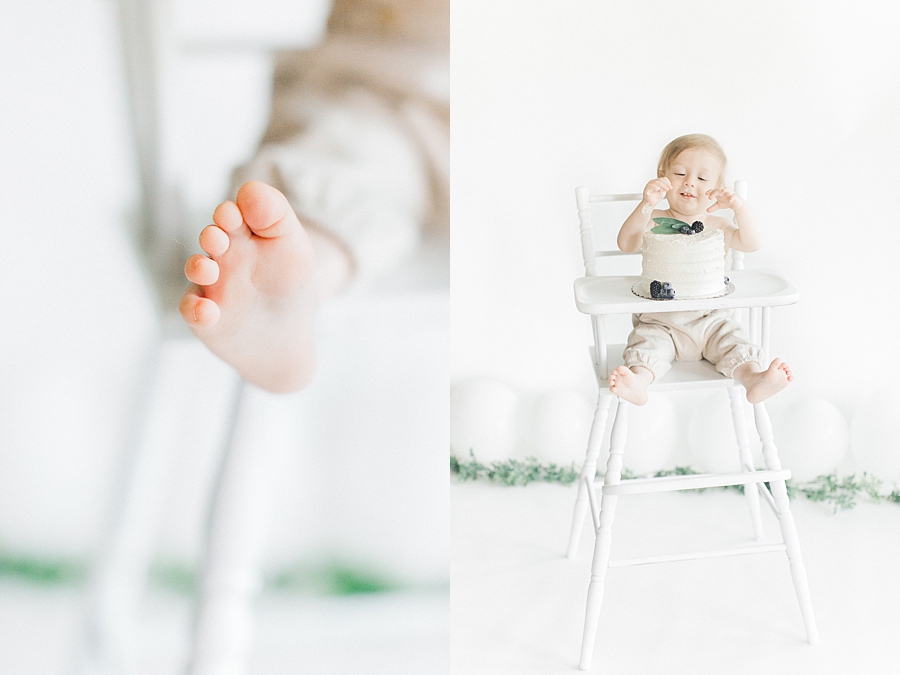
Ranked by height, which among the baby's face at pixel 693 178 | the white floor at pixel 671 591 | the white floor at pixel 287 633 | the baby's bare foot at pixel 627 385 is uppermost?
the baby's face at pixel 693 178

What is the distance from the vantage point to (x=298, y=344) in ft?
2.47

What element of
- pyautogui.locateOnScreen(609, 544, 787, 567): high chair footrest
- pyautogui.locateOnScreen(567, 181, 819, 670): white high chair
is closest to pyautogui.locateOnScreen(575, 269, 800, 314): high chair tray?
pyautogui.locateOnScreen(567, 181, 819, 670): white high chair

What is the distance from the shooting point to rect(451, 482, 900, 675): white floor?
130 cm

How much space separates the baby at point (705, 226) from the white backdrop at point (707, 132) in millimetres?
422

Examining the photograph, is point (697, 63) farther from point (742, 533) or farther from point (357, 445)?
point (357, 445)

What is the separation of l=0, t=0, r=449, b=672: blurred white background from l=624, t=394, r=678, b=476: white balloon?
1005 millimetres

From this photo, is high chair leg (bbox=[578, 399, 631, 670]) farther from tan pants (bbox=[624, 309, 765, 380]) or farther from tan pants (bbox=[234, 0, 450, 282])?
tan pants (bbox=[234, 0, 450, 282])

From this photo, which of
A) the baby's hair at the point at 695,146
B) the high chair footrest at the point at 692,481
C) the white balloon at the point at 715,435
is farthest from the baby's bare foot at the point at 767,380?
the white balloon at the point at 715,435

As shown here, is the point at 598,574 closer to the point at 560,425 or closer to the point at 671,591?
the point at 671,591

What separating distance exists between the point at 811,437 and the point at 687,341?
0.53m

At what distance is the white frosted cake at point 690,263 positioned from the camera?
114 centimetres

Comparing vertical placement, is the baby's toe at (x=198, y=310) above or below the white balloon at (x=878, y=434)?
above

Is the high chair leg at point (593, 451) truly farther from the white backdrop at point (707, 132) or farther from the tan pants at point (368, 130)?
the tan pants at point (368, 130)

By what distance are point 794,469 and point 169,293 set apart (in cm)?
144
